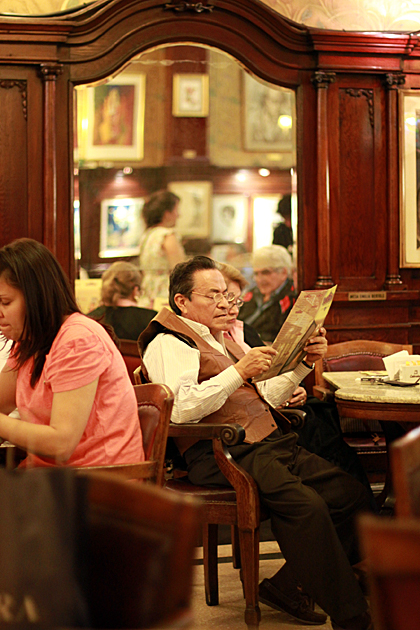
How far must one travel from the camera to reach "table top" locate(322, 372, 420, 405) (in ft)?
8.31

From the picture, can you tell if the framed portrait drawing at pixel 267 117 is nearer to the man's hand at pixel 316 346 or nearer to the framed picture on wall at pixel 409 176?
the framed picture on wall at pixel 409 176

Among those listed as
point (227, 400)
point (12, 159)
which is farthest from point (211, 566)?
point (12, 159)

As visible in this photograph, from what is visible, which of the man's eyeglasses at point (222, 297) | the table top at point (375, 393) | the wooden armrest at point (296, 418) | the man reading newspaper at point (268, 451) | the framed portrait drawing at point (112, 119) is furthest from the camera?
the framed portrait drawing at point (112, 119)

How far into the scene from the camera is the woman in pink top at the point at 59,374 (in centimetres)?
188

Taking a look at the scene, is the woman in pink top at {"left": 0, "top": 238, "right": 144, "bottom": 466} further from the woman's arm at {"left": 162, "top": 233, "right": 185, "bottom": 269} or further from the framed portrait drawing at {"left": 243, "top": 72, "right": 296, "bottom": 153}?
the framed portrait drawing at {"left": 243, "top": 72, "right": 296, "bottom": 153}

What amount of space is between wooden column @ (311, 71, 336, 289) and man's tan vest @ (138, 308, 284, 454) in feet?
7.01

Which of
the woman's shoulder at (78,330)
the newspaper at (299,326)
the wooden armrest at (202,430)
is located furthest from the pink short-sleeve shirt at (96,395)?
the newspaper at (299,326)

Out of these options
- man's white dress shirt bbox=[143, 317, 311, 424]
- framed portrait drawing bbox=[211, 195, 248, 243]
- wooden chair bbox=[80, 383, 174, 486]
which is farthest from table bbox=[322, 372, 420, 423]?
framed portrait drawing bbox=[211, 195, 248, 243]

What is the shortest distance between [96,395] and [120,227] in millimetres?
2859

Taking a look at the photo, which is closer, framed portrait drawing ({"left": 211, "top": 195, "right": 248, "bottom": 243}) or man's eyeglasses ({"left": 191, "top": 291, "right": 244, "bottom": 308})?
man's eyeglasses ({"left": 191, "top": 291, "right": 244, "bottom": 308})

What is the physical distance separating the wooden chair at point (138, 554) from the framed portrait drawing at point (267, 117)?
13.6ft

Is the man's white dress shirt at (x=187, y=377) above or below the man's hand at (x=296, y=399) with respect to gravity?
above

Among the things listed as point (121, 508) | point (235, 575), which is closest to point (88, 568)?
point (121, 508)

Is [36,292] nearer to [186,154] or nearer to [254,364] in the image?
[254,364]
